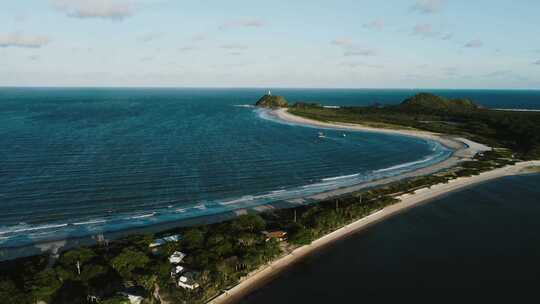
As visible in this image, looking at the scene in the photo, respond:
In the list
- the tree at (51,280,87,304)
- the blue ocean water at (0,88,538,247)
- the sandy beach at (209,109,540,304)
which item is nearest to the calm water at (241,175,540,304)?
the sandy beach at (209,109,540,304)

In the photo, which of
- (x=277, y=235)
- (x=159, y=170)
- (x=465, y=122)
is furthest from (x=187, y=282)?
(x=465, y=122)

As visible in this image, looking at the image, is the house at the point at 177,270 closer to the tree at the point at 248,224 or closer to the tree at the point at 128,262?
the tree at the point at 128,262

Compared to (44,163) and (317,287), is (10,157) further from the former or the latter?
(317,287)

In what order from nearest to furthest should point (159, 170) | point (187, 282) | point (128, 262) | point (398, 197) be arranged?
point (187, 282) < point (128, 262) < point (398, 197) < point (159, 170)

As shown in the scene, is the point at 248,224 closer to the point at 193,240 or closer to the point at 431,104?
the point at 193,240

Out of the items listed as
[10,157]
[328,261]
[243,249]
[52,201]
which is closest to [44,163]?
[10,157]
